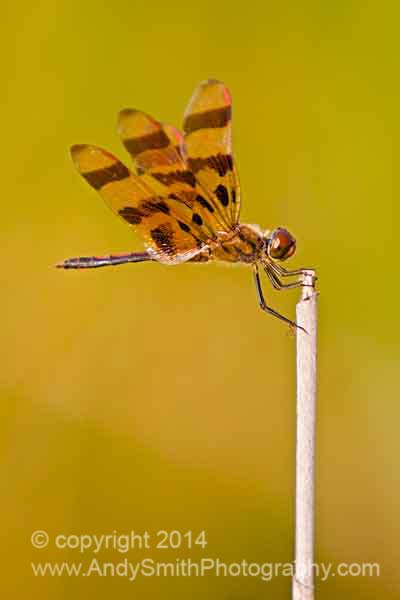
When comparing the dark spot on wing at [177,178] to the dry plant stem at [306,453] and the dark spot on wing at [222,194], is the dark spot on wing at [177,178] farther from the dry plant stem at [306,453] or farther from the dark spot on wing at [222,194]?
the dry plant stem at [306,453]

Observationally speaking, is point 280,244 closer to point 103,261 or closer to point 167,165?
point 167,165

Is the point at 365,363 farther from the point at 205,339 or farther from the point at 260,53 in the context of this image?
the point at 260,53

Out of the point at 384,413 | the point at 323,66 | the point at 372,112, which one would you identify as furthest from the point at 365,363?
the point at 323,66

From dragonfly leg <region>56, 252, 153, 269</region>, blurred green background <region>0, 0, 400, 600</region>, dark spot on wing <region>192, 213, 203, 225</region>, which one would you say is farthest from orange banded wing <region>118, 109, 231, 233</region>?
blurred green background <region>0, 0, 400, 600</region>

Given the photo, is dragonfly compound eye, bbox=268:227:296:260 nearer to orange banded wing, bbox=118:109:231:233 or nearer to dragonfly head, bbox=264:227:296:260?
dragonfly head, bbox=264:227:296:260

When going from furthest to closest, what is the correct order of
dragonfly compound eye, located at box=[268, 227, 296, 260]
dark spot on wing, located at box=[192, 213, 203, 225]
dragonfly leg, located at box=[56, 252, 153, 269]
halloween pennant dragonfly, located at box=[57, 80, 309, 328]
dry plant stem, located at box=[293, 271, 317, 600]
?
dragonfly leg, located at box=[56, 252, 153, 269] < dark spot on wing, located at box=[192, 213, 203, 225] < halloween pennant dragonfly, located at box=[57, 80, 309, 328] < dragonfly compound eye, located at box=[268, 227, 296, 260] < dry plant stem, located at box=[293, 271, 317, 600]

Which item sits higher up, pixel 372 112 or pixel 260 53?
pixel 260 53

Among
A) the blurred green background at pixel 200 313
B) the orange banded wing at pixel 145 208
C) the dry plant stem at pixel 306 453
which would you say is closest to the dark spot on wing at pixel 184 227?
the orange banded wing at pixel 145 208
